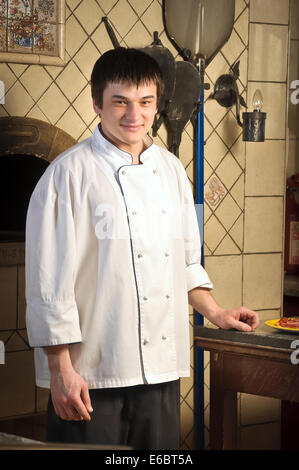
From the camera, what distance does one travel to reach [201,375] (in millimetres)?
1322

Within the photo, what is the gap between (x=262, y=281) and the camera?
130 cm

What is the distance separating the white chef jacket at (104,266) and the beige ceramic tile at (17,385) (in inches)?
11.2

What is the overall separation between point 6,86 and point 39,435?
633 millimetres

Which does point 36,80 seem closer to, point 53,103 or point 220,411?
point 53,103

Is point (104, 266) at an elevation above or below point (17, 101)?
below

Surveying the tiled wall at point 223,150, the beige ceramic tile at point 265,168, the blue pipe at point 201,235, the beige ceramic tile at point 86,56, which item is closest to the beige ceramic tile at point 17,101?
the tiled wall at point 223,150

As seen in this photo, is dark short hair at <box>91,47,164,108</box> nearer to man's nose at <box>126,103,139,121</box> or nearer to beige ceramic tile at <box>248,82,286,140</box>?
man's nose at <box>126,103,139,121</box>

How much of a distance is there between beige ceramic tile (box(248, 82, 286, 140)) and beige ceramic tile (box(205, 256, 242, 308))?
10.3 inches

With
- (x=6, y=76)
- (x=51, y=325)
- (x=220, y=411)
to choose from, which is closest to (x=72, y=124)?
(x=6, y=76)

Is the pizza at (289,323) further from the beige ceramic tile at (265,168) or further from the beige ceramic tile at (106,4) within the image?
the beige ceramic tile at (106,4)

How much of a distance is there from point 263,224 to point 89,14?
0.52 meters

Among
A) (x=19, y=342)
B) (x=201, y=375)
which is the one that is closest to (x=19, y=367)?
(x=19, y=342)

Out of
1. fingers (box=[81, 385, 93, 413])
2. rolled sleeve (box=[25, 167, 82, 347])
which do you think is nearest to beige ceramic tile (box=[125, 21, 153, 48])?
rolled sleeve (box=[25, 167, 82, 347])

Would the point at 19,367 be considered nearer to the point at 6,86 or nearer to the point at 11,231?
the point at 11,231
